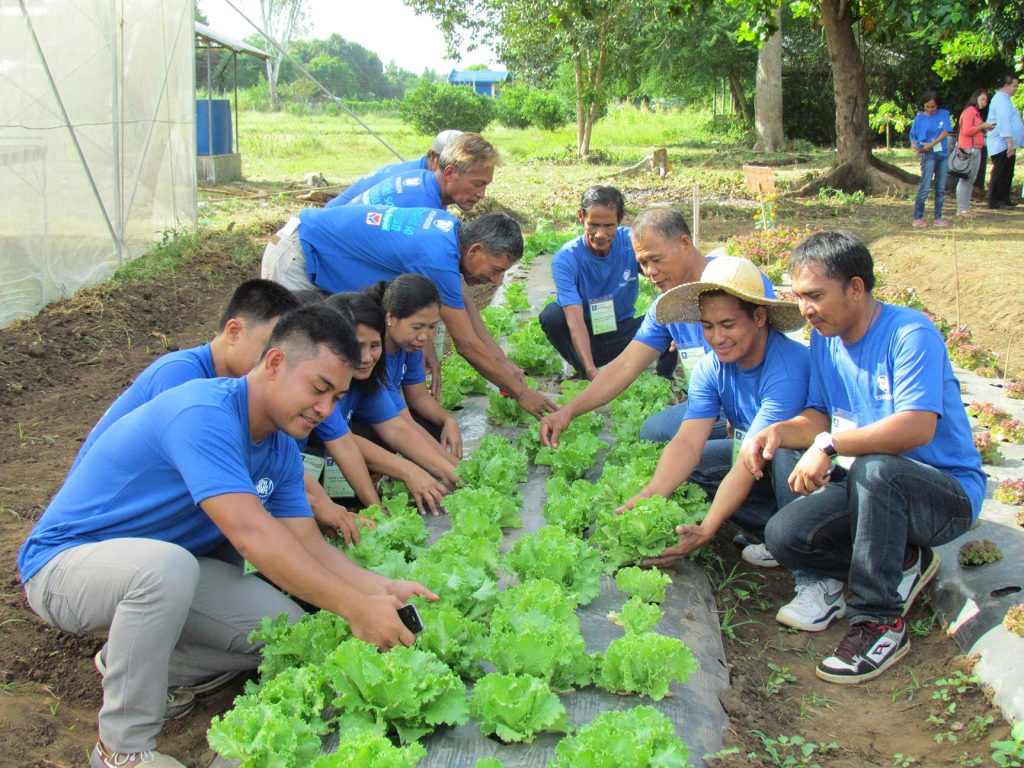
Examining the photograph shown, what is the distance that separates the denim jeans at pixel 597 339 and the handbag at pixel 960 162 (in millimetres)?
8344

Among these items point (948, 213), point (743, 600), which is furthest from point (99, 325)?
point (948, 213)

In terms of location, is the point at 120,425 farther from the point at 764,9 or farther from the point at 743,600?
the point at 764,9

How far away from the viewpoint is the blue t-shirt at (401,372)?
4.66 meters

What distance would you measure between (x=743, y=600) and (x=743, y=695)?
2.72ft

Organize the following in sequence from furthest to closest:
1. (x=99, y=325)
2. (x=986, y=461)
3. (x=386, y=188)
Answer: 1. (x=99, y=325)
2. (x=386, y=188)
3. (x=986, y=461)

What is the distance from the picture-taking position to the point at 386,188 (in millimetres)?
5750

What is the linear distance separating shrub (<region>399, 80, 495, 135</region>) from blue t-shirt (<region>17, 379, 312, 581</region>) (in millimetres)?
32628

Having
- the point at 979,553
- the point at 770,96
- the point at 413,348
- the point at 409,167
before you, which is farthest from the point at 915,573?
the point at 770,96

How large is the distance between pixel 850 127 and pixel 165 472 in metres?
15.4

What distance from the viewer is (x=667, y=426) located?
4.90m

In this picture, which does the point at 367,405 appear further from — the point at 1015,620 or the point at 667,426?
the point at 1015,620

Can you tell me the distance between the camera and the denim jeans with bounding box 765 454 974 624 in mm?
3389

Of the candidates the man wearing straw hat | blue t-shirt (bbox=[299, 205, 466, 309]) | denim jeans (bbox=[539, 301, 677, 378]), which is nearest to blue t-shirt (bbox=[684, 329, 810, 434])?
the man wearing straw hat

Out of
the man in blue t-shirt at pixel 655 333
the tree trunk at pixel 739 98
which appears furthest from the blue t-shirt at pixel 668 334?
the tree trunk at pixel 739 98
